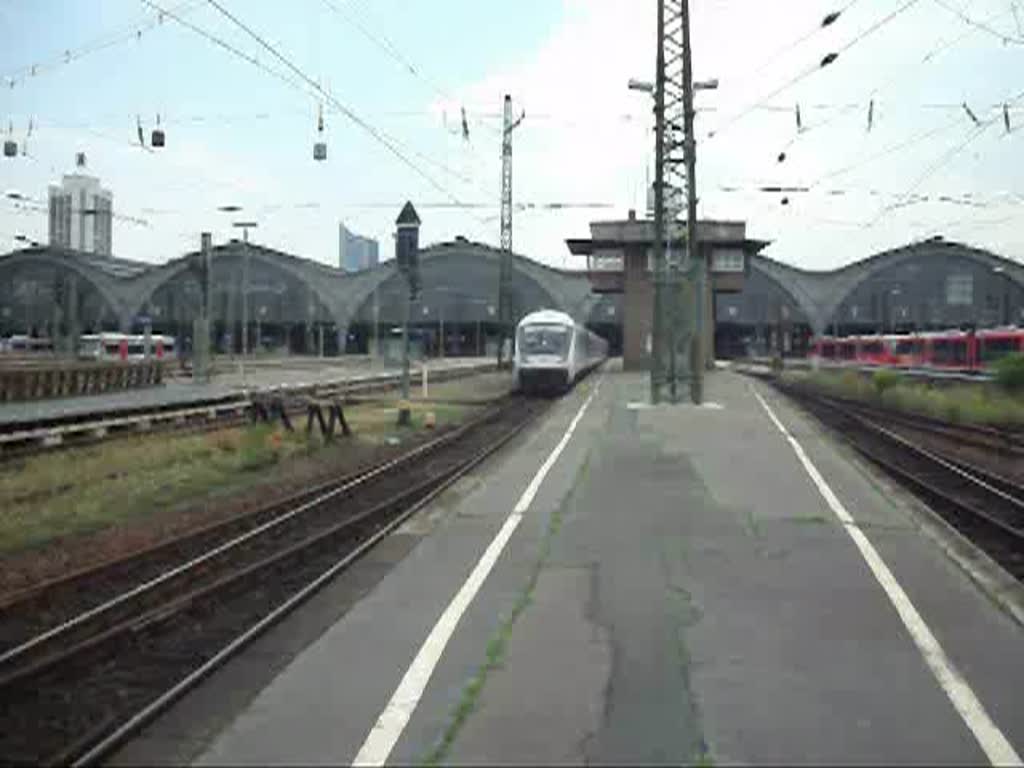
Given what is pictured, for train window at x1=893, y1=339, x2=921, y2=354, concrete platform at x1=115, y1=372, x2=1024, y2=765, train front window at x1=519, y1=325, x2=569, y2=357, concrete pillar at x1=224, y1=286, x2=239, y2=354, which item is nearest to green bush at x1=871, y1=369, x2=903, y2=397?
train front window at x1=519, y1=325, x2=569, y2=357

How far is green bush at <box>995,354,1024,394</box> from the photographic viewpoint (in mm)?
38344

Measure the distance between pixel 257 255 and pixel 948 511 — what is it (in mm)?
128242

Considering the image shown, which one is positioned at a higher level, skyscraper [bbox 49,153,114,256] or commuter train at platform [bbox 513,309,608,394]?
skyscraper [bbox 49,153,114,256]

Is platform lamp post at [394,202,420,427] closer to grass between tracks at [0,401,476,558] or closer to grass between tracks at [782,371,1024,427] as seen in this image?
grass between tracks at [0,401,476,558]

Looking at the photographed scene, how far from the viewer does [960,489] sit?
1884 centimetres

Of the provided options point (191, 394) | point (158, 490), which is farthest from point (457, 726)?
point (191, 394)

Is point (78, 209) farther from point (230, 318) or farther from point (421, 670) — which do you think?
point (421, 670)

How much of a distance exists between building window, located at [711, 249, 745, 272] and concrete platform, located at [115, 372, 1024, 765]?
66.6m

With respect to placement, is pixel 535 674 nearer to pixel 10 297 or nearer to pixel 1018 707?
pixel 1018 707

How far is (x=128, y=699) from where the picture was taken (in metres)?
7.09

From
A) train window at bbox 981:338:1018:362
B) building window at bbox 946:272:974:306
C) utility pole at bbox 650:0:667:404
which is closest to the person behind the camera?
utility pole at bbox 650:0:667:404

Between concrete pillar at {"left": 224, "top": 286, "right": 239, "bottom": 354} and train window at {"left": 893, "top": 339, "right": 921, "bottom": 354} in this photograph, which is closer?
train window at {"left": 893, "top": 339, "right": 921, "bottom": 354}

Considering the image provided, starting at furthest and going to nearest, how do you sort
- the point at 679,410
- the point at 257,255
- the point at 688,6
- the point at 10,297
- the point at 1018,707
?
the point at 257,255
the point at 10,297
the point at 688,6
the point at 679,410
the point at 1018,707

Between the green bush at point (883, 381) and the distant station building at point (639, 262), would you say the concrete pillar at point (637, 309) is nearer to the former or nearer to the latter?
the distant station building at point (639, 262)
